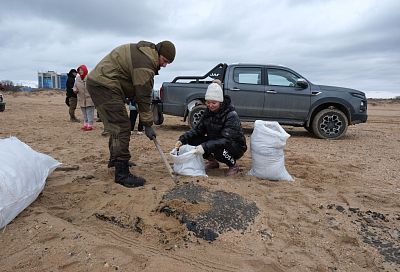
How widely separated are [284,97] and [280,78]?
1.53ft

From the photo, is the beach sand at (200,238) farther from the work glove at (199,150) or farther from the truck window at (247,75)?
the truck window at (247,75)

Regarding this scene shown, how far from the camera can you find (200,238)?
9.53 feet

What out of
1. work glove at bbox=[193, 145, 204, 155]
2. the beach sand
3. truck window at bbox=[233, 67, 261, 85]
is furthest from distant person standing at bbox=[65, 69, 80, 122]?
work glove at bbox=[193, 145, 204, 155]

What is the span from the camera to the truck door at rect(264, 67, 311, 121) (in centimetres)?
848

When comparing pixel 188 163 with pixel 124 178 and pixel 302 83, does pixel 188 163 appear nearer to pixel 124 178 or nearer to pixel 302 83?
pixel 124 178

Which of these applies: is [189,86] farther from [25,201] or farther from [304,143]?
[25,201]

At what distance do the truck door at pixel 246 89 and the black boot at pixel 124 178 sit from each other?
4.89 metres

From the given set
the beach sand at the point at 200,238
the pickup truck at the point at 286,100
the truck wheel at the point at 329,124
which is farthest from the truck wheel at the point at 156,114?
the beach sand at the point at 200,238

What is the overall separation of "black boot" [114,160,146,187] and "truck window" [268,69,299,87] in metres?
5.34

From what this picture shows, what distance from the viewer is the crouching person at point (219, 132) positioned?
4.43m

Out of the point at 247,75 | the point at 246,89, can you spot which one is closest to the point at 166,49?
the point at 246,89

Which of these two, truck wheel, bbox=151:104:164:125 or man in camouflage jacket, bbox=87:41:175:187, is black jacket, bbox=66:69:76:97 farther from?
man in camouflage jacket, bbox=87:41:175:187

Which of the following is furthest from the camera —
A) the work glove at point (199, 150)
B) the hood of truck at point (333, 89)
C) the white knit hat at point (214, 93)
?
the hood of truck at point (333, 89)

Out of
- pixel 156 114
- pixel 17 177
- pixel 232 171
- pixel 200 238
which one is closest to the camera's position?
pixel 200 238
